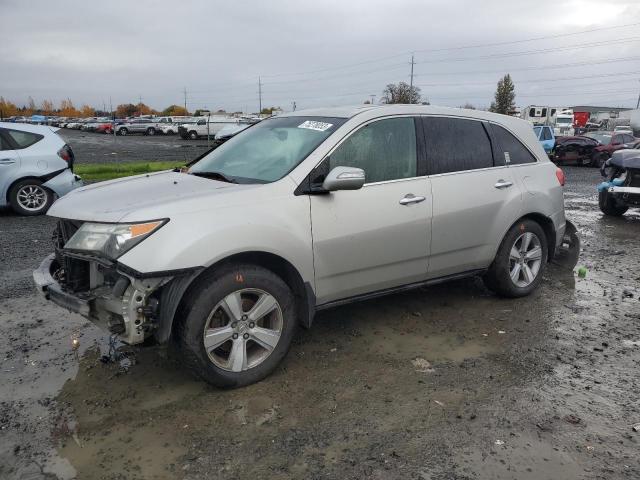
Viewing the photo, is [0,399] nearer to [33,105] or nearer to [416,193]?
[416,193]

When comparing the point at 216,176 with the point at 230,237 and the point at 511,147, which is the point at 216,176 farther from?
the point at 511,147

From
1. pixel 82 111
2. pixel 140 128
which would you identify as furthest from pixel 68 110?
pixel 140 128

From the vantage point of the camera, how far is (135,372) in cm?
388

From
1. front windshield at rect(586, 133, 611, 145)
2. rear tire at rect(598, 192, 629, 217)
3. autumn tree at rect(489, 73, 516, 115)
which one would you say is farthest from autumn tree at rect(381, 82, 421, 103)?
rear tire at rect(598, 192, 629, 217)

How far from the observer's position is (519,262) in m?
5.28

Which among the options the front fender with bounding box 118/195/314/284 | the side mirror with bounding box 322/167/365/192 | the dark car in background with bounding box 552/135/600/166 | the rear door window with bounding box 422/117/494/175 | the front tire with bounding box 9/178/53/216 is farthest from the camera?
the dark car in background with bounding box 552/135/600/166

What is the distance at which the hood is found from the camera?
332 centimetres

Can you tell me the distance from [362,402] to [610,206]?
8855mm

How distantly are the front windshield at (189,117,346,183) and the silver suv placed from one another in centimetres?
2

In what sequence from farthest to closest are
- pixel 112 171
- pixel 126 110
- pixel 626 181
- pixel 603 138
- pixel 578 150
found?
pixel 126 110
pixel 603 138
pixel 578 150
pixel 112 171
pixel 626 181

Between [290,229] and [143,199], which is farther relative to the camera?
[290,229]

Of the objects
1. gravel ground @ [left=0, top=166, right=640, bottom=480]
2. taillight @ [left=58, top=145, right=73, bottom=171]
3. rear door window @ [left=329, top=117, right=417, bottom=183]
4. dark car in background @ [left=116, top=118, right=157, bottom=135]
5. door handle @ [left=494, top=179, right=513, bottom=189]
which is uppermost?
dark car in background @ [left=116, top=118, right=157, bottom=135]

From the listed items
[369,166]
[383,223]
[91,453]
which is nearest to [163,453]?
[91,453]

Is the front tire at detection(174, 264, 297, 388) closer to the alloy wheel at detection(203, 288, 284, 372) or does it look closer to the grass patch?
the alloy wheel at detection(203, 288, 284, 372)
